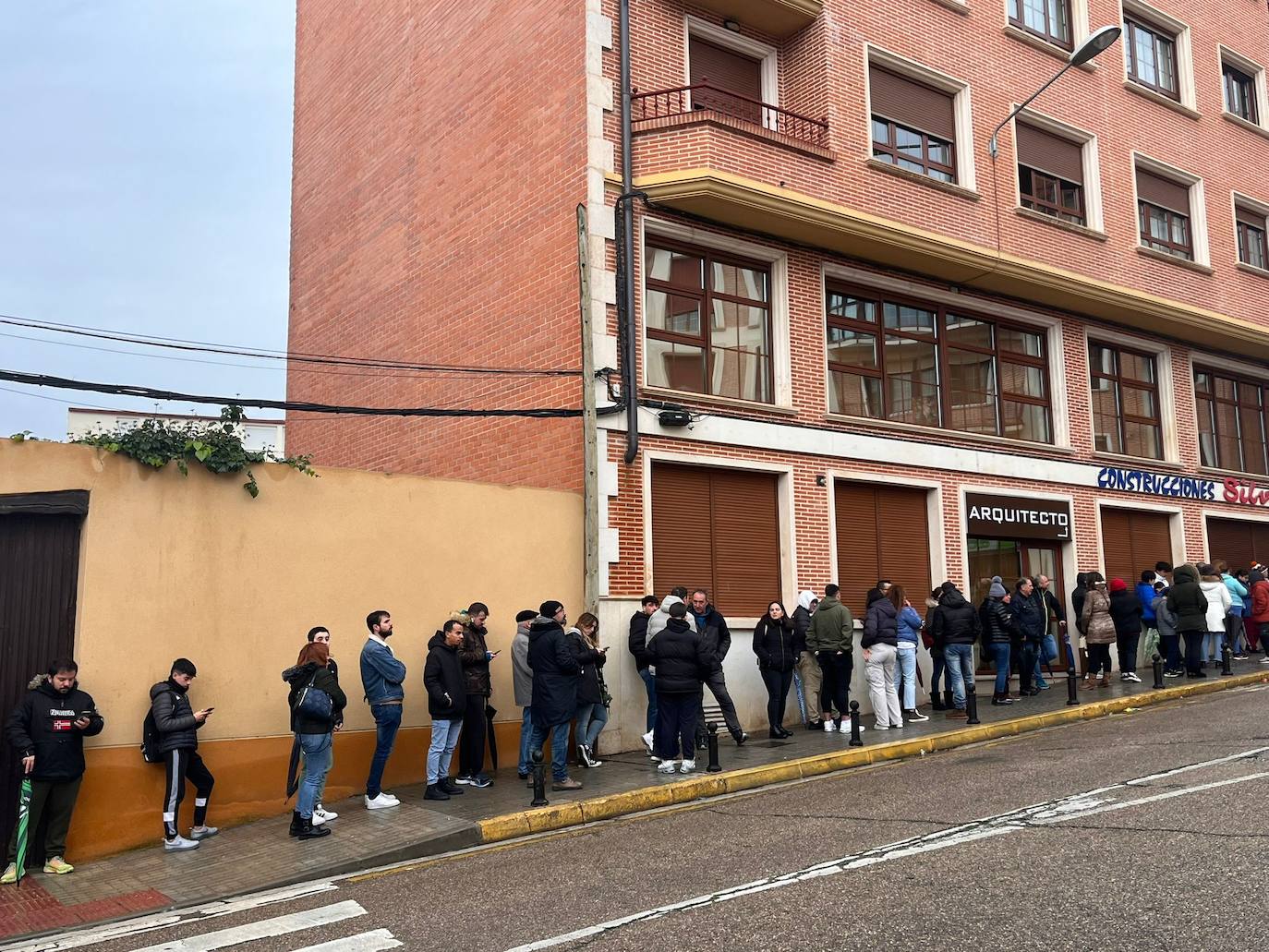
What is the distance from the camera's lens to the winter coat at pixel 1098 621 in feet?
52.7

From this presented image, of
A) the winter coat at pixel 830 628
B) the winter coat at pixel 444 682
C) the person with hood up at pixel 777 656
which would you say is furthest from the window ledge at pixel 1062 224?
the winter coat at pixel 444 682

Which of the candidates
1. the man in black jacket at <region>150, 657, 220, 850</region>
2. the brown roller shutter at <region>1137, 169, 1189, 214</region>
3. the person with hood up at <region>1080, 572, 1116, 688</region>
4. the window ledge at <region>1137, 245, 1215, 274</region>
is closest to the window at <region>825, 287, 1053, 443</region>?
the window ledge at <region>1137, 245, 1215, 274</region>

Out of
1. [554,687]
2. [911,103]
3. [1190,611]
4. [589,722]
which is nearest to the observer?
[554,687]

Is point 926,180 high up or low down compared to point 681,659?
up

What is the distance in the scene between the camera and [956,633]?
Answer: 14.4 meters

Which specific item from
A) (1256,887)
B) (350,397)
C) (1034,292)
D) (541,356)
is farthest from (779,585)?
(1256,887)

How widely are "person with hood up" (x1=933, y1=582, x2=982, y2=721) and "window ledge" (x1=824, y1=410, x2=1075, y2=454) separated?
8.97 feet

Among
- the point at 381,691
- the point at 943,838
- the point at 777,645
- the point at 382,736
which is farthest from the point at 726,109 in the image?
the point at 943,838

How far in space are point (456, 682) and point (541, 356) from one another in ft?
17.0

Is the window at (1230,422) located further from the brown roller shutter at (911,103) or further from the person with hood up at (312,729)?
the person with hood up at (312,729)

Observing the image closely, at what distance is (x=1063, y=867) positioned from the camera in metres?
6.41

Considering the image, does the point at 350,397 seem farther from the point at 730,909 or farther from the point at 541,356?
the point at 730,909

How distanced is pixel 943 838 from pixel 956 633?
7259 mm

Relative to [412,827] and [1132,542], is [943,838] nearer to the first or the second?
[412,827]
